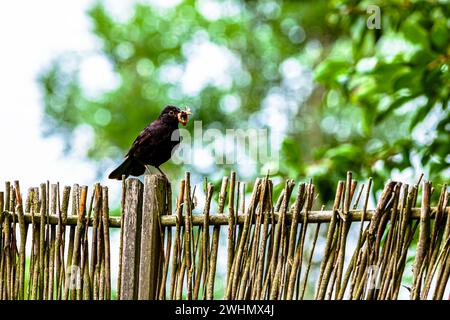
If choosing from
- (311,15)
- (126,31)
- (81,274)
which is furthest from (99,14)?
(81,274)

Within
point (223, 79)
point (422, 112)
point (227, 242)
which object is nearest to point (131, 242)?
point (227, 242)

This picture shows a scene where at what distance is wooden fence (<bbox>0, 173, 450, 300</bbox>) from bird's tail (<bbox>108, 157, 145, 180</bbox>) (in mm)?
220

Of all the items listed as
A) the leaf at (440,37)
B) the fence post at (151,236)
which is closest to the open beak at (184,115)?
the fence post at (151,236)

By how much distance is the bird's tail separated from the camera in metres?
2.70

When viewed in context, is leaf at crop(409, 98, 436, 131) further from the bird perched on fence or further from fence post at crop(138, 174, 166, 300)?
fence post at crop(138, 174, 166, 300)

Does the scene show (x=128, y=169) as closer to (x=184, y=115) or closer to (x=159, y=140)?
(x=159, y=140)

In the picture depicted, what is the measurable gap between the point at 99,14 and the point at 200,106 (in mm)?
3739

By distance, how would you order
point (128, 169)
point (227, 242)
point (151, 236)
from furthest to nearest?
point (128, 169)
point (151, 236)
point (227, 242)

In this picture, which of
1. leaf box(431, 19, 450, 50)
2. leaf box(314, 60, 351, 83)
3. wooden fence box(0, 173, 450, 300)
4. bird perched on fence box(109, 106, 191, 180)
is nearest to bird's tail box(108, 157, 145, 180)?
bird perched on fence box(109, 106, 191, 180)

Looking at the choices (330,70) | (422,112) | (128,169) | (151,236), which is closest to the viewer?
(151,236)

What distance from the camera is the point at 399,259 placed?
7.16ft

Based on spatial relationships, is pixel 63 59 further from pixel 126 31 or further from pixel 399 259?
pixel 399 259

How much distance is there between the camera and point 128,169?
8.96 ft

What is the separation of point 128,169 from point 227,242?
2.05 feet
